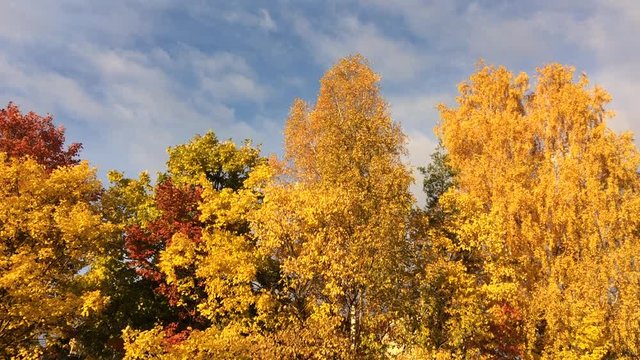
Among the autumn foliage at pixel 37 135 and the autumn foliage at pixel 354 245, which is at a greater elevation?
the autumn foliage at pixel 37 135

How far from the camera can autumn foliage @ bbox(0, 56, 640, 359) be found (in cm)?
1591

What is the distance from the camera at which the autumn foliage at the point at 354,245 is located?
15.9 metres

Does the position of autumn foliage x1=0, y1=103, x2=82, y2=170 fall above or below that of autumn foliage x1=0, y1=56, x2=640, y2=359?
above

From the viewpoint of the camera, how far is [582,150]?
79.0ft

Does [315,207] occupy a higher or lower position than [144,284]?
higher

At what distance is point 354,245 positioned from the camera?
603 inches

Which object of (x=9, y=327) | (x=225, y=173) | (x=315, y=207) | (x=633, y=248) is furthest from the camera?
(x=225, y=173)

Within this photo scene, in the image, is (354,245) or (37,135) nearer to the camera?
(354,245)

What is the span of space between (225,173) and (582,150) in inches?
710

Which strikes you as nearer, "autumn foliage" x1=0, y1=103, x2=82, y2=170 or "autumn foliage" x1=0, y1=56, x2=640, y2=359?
"autumn foliage" x1=0, y1=56, x2=640, y2=359

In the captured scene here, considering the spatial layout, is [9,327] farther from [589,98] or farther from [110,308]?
[589,98]

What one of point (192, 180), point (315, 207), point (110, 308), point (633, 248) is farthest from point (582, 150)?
point (110, 308)

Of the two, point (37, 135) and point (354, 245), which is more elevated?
point (37, 135)

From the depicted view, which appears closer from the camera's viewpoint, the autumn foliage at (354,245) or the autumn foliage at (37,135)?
the autumn foliage at (354,245)
